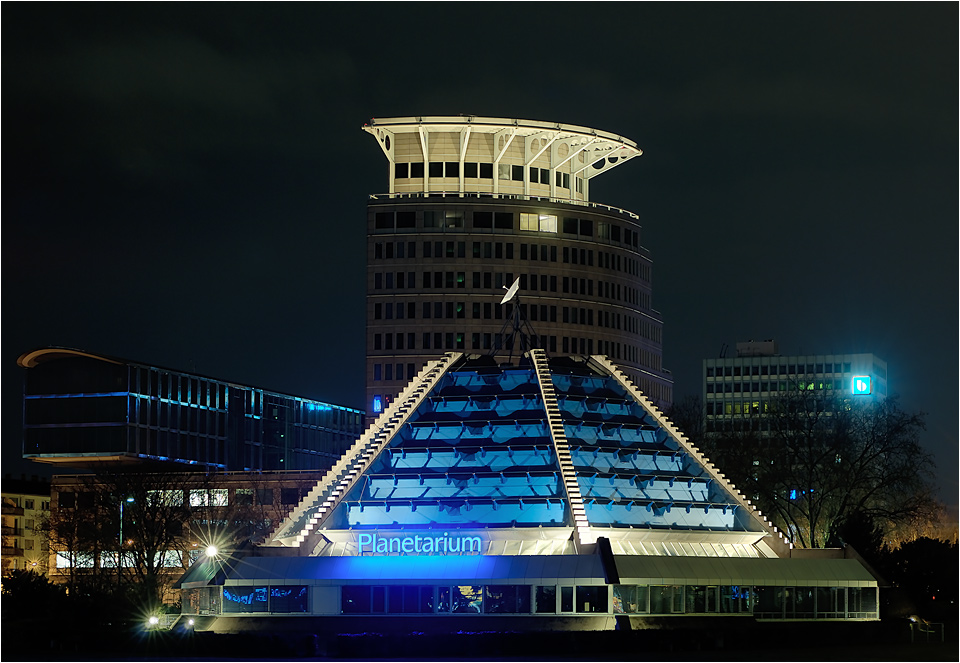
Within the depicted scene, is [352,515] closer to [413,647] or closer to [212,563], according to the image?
[212,563]

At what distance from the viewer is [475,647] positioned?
Result: 79.2 meters

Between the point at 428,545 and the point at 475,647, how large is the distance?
46.0 ft

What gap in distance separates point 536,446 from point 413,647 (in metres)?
20.6

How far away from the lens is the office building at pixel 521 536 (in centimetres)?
8831

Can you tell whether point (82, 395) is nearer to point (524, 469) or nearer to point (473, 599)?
point (524, 469)

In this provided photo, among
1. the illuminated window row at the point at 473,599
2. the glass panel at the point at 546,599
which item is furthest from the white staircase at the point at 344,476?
the glass panel at the point at 546,599

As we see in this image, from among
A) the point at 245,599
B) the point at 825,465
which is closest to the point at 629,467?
the point at 245,599

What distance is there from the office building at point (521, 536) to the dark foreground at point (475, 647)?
5.76 m

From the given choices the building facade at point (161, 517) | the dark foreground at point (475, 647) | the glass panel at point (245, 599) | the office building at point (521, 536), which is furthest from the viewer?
the building facade at point (161, 517)

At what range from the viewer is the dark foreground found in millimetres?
78812

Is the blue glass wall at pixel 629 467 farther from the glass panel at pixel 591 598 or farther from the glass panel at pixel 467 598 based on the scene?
the glass panel at pixel 467 598

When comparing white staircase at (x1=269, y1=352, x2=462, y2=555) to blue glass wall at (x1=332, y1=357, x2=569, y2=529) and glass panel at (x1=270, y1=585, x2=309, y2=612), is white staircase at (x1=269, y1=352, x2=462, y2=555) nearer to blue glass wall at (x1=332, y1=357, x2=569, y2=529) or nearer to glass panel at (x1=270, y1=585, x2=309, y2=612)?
blue glass wall at (x1=332, y1=357, x2=569, y2=529)

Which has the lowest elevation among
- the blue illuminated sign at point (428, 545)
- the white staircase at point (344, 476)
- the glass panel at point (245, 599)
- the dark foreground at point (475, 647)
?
the dark foreground at point (475, 647)

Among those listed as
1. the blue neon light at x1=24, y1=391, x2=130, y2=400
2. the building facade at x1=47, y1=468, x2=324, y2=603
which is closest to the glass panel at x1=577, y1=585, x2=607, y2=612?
the building facade at x1=47, y1=468, x2=324, y2=603
